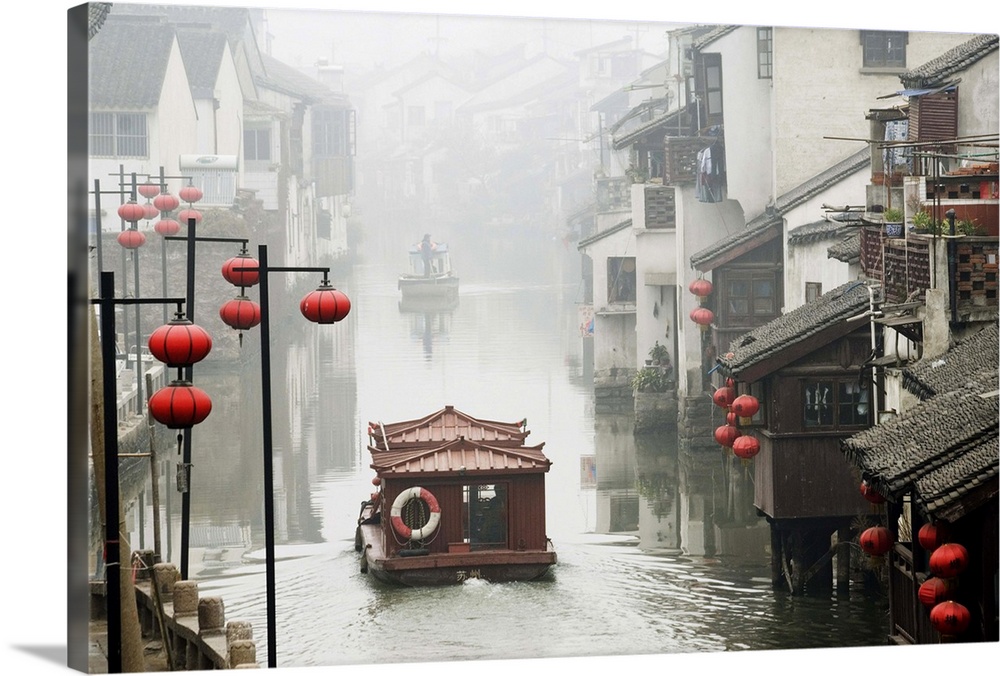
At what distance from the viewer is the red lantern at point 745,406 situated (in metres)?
13.4

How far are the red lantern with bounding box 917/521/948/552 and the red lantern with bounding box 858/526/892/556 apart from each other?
113cm

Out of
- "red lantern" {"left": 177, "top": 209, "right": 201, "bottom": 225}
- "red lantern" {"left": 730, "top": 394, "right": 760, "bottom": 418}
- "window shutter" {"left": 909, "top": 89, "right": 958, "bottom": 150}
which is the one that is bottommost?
"red lantern" {"left": 730, "top": 394, "right": 760, "bottom": 418}

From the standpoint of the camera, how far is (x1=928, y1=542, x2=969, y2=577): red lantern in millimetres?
9289

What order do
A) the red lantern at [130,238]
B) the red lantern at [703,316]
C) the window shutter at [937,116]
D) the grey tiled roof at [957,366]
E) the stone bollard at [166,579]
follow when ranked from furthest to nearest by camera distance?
the red lantern at [703,316]
the red lantern at [130,238]
the window shutter at [937,116]
the stone bollard at [166,579]
the grey tiled roof at [957,366]

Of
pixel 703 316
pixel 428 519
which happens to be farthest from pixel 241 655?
pixel 703 316

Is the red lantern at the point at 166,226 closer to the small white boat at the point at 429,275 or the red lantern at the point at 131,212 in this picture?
the red lantern at the point at 131,212

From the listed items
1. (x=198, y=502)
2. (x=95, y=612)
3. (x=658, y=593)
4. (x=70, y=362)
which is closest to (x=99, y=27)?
(x=70, y=362)

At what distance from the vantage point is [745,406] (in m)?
13.4

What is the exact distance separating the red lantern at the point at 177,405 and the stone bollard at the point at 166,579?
6.78ft

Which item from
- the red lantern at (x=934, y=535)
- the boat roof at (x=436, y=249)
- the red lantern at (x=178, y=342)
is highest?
the boat roof at (x=436, y=249)

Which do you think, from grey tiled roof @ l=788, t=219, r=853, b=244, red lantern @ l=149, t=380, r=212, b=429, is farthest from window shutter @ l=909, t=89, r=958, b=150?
red lantern @ l=149, t=380, r=212, b=429

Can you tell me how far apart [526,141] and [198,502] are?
15.2 feet

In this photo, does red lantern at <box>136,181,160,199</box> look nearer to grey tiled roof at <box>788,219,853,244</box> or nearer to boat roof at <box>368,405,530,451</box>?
boat roof at <box>368,405,530,451</box>

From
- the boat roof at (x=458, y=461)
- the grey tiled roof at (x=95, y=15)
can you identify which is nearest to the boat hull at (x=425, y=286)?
the boat roof at (x=458, y=461)
